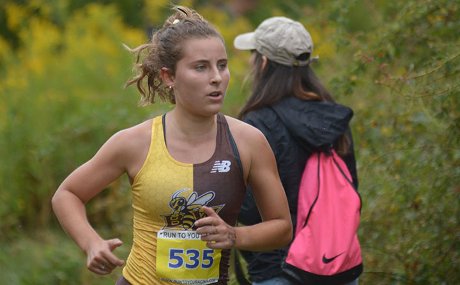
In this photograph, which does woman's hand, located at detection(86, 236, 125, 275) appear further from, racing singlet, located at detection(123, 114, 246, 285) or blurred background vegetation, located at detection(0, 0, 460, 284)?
blurred background vegetation, located at detection(0, 0, 460, 284)

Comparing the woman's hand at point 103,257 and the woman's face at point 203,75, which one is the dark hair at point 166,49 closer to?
the woman's face at point 203,75

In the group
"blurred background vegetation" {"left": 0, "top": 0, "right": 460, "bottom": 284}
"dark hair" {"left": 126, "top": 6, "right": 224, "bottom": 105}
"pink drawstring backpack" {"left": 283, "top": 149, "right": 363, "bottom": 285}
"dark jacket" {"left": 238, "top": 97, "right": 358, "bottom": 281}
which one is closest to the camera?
"dark hair" {"left": 126, "top": 6, "right": 224, "bottom": 105}

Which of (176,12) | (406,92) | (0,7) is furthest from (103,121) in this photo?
(0,7)

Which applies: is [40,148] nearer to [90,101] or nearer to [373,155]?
[90,101]

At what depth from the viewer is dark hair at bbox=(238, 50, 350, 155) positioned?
15.5 ft

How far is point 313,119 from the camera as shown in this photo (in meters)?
4.60

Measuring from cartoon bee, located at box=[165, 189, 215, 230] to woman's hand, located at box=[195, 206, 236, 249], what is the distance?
0.15 meters

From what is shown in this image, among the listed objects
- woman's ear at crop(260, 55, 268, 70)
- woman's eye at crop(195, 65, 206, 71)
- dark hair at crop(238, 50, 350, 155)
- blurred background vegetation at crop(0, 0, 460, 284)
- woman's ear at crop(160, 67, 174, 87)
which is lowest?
blurred background vegetation at crop(0, 0, 460, 284)

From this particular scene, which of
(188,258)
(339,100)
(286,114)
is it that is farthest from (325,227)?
(339,100)

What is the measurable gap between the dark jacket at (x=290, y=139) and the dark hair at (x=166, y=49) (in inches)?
26.4

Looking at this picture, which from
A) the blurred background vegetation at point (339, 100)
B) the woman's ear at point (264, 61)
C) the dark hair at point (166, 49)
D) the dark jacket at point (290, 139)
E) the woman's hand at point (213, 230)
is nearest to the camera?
the woman's hand at point (213, 230)

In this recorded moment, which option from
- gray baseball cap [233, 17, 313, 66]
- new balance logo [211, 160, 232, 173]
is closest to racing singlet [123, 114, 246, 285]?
new balance logo [211, 160, 232, 173]

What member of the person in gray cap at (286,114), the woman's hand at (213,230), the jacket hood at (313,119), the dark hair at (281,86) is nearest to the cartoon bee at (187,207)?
the woman's hand at (213,230)

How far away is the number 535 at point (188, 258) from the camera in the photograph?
375 centimetres
